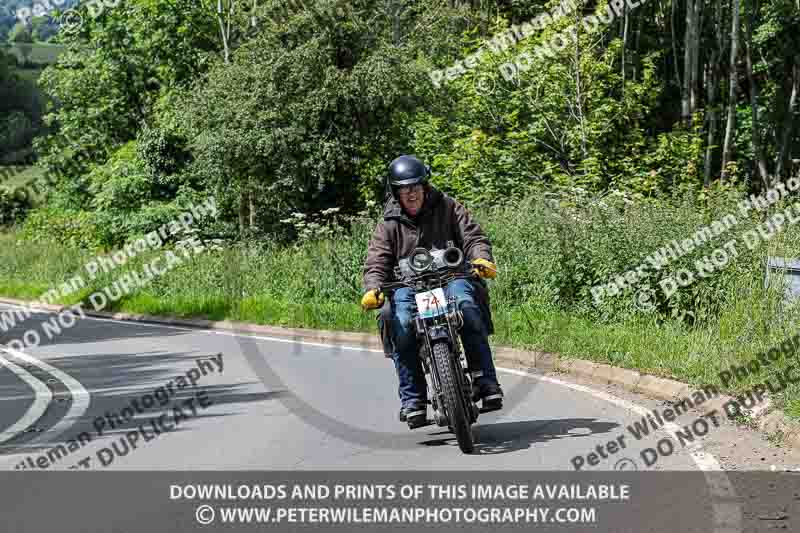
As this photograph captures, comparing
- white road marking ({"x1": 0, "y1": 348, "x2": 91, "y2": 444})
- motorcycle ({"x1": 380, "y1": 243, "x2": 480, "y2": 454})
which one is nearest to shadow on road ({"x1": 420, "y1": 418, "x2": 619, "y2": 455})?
motorcycle ({"x1": 380, "y1": 243, "x2": 480, "y2": 454})

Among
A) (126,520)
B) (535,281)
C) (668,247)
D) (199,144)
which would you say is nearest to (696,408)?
(126,520)

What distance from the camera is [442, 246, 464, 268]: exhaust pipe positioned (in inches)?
314

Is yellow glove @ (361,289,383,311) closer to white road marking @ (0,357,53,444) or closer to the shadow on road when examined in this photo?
the shadow on road

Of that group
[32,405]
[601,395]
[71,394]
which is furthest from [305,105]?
[601,395]

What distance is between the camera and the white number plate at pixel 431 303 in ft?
25.3

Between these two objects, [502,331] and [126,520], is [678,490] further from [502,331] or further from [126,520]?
[502,331]

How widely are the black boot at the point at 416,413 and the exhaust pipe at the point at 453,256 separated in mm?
1064

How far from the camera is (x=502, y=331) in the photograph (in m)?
14.5

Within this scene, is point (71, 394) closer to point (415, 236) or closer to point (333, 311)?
point (415, 236)

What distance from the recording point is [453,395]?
7.47 meters

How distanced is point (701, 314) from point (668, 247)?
2.11 meters

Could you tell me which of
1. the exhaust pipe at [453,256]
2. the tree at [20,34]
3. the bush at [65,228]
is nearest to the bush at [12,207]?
the bush at [65,228]

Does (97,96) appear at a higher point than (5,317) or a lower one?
higher

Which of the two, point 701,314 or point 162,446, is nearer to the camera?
point 162,446
